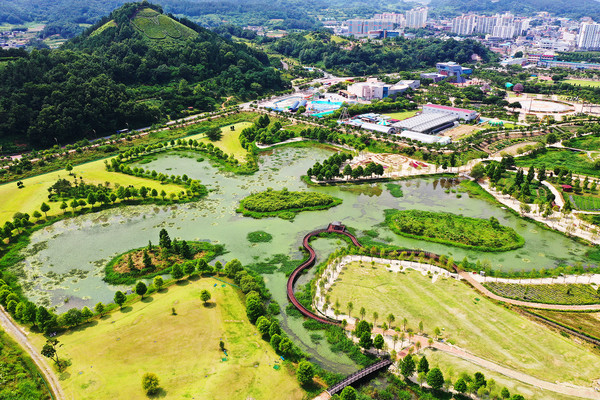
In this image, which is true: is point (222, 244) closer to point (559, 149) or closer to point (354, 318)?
point (354, 318)

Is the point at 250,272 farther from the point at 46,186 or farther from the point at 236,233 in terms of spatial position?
the point at 46,186

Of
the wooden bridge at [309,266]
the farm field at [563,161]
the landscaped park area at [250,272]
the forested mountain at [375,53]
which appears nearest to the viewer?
the landscaped park area at [250,272]

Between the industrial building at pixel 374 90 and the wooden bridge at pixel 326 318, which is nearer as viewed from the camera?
the wooden bridge at pixel 326 318

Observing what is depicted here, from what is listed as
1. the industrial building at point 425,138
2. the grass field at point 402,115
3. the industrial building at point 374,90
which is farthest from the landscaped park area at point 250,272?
the industrial building at point 374,90

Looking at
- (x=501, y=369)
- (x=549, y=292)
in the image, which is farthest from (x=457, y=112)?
(x=501, y=369)

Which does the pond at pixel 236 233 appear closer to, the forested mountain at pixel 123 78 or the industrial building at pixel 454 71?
the forested mountain at pixel 123 78

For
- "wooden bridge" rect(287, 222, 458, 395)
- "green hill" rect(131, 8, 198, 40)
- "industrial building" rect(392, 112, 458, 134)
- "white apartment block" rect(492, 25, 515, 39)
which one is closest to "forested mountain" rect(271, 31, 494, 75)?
"green hill" rect(131, 8, 198, 40)
